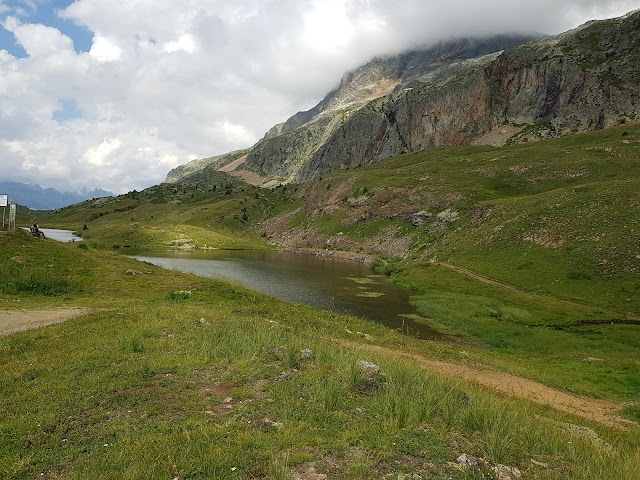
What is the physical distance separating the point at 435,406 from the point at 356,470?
461 centimetres

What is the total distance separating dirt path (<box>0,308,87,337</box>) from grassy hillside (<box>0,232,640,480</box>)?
2584 millimetres

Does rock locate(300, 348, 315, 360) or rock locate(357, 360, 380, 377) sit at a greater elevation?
rock locate(357, 360, 380, 377)

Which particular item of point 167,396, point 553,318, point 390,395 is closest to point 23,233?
point 167,396

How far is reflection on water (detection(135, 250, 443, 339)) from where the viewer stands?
2133 inches

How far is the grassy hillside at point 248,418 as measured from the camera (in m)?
9.58

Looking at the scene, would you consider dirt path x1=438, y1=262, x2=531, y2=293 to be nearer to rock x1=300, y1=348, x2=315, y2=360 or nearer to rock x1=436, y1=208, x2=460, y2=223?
rock x1=436, y1=208, x2=460, y2=223

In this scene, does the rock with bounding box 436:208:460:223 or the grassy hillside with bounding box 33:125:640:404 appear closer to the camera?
the grassy hillside with bounding box 33:125:640:404

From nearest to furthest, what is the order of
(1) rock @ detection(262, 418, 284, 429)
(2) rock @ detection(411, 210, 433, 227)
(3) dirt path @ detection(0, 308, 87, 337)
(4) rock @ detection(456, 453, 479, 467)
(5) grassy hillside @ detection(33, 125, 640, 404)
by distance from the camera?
(4) rock @ detection(456, 453, 479, 467) → (1) rock @ detection(262, 418, 284, 429) → (3) dirt path @ detection(0, 308, 87, 337) → (5) grassy hillside @ detection(33, 125, 640, 404) → (2) rock @ detection(411, 210, 433, 227)

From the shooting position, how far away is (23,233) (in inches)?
1884

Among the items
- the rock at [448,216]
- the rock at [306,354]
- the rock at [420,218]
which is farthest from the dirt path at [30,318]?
the rock at [420,218]

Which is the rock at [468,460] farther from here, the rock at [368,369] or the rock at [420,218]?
the rock at [420,218]

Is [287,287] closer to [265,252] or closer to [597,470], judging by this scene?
[597,470]

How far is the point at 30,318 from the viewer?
88.9 feet

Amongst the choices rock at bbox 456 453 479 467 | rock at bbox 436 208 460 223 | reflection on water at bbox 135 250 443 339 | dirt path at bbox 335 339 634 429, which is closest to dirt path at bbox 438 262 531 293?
reflection on water at bbox 135 250 443 339
